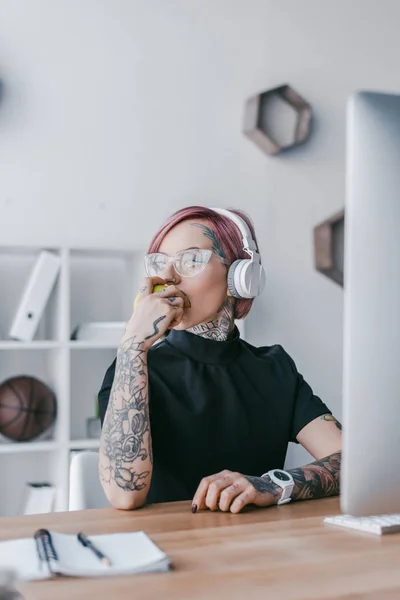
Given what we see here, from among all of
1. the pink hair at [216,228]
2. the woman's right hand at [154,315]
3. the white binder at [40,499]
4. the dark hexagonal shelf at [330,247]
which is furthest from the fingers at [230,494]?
the dark hexagonal shelf at [330,247]

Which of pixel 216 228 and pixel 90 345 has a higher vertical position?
pixel 216 228

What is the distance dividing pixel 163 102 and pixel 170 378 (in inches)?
82.7

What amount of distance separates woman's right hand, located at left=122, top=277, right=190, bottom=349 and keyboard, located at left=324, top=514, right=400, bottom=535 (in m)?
0.48

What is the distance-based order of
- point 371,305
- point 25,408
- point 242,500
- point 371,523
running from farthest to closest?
1. point 25,408
2. point 242,500
3. point 371,523
4. point 371,305

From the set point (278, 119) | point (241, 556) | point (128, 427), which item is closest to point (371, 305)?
point (241, 556)

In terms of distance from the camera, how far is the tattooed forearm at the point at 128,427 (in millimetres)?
1380

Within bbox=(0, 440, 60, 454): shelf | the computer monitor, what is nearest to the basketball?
bbox=(0, 440, 60, 454): shelf

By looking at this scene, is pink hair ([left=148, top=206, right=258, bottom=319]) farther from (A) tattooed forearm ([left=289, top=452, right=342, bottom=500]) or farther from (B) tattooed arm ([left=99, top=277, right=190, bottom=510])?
(A) tattooed forearm ([left=289, top=452, right=342, bottom=500])

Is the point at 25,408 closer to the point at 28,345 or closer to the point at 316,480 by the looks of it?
the point at 28,345

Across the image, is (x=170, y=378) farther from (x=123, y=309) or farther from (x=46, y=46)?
(x=46, y=46)

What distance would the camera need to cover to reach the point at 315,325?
3645 mm

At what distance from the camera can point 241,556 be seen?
99 cm

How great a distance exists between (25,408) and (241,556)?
203 cm

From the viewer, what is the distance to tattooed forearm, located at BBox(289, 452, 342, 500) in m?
1.37
